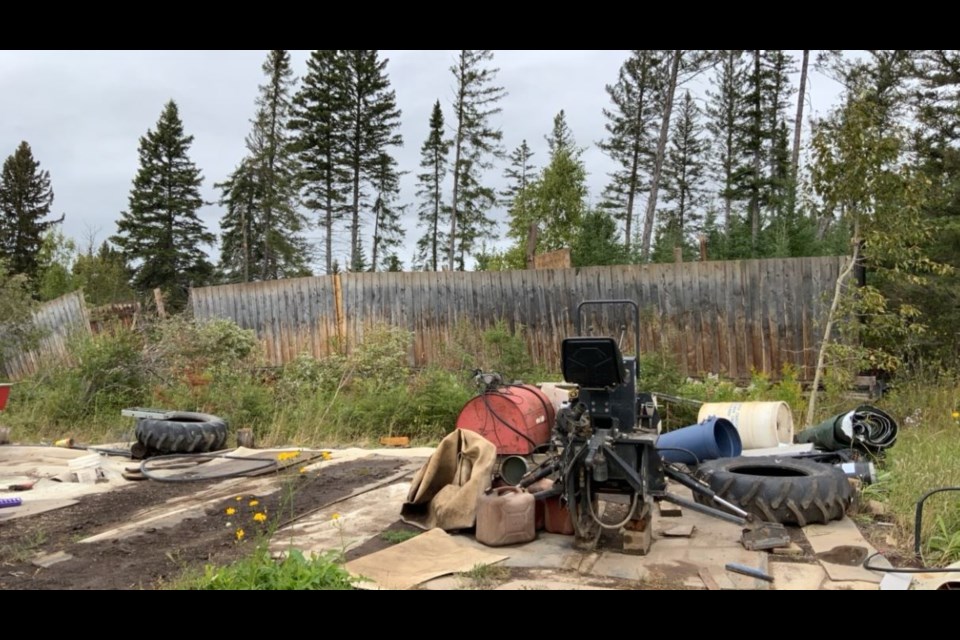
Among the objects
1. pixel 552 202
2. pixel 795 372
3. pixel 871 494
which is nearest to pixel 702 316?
pixel 795 372

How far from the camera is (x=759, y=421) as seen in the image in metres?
6.49

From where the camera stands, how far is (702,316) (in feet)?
29.8

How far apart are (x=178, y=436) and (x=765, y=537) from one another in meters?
5.95

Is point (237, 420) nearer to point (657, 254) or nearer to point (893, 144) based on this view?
point (893, 144)

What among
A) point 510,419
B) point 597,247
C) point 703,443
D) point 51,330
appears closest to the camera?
point 510,419

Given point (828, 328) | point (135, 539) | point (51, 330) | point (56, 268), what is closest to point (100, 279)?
point (56, 268)

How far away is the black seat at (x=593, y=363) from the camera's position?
13.6 feet

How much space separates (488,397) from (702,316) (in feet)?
14.1

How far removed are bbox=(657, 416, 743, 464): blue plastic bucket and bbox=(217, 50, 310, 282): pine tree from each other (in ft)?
79.2

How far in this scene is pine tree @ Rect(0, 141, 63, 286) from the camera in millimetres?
35062

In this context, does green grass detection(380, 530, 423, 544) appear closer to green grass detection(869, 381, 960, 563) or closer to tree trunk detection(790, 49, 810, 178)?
green grass detection(869, 381, 960, 563)

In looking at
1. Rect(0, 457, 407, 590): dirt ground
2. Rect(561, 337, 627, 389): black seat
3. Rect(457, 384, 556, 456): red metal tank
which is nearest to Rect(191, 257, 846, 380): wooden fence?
Rect(457, 384, 556, 456): red metal tank

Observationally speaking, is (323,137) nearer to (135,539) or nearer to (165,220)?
(165,220)

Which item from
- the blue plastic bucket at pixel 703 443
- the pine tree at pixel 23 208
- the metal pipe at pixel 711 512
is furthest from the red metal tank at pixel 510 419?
the pine tree at pixel 23 208
